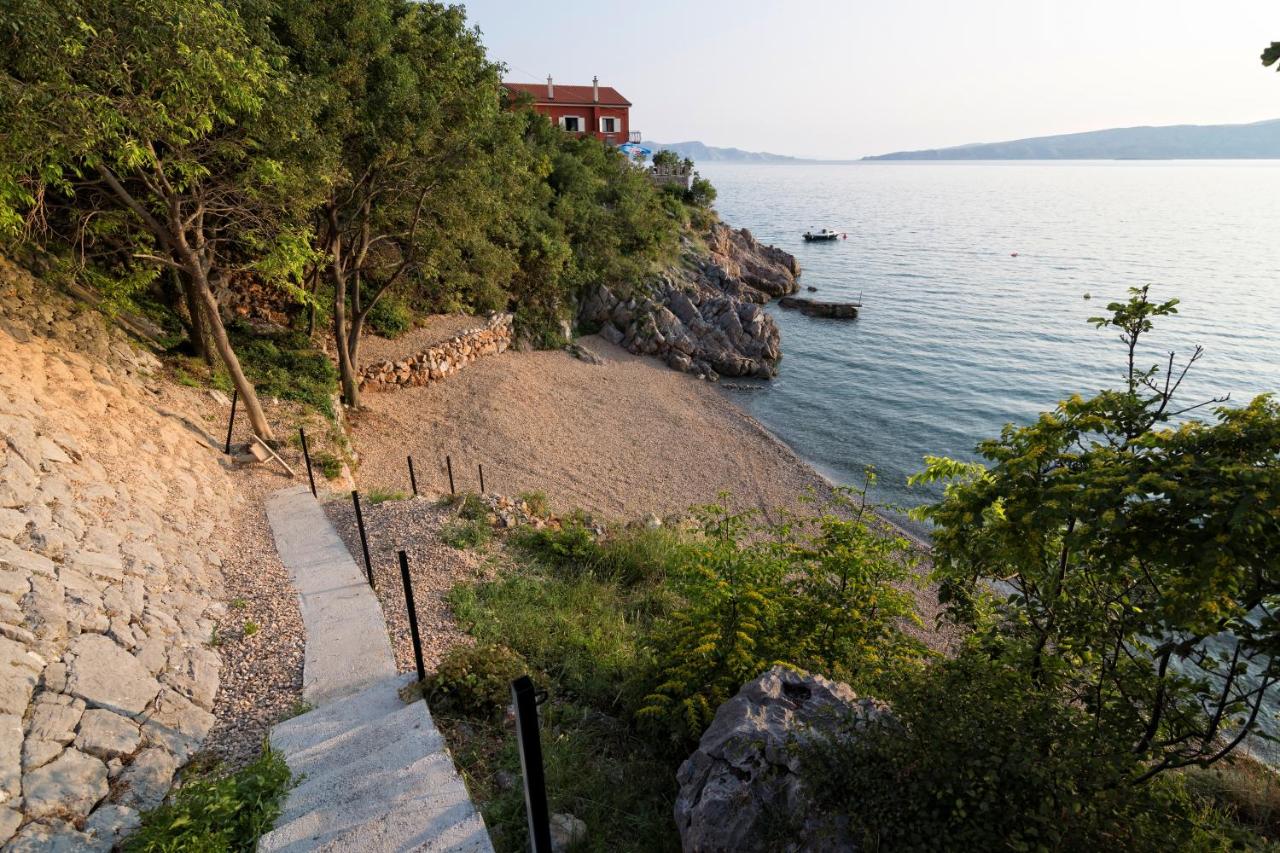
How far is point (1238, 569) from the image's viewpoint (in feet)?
11.1

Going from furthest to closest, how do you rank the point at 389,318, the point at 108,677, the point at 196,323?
the point at 389,318
the point at 196,323
the point at 108,677

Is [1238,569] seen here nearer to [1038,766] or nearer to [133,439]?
[1038,766]

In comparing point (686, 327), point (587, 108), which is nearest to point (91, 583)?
point (686, 327)

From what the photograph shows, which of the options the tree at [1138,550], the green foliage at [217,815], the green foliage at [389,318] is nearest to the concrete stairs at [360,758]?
the green foliage at [217,815]

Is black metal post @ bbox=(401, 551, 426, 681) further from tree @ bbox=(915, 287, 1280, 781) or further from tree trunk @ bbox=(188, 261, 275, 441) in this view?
tree trunk @ bbox=(188, 261, 275, 441)

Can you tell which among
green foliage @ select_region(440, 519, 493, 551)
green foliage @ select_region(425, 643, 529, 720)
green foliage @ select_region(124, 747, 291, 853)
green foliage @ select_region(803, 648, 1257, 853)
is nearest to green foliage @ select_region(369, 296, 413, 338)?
green foliage @ select_region(440, 519, 493, 551)

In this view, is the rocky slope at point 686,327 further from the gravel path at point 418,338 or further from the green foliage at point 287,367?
the green foliage at point 287,367

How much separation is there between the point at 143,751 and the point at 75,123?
9.27 meters

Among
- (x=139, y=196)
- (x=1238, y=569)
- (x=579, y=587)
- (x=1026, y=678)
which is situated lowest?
(x=579, y=587)

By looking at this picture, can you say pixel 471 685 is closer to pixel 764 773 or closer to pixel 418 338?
pixel 764 773

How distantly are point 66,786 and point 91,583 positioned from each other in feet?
10.3

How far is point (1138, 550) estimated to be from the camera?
362 centimetres

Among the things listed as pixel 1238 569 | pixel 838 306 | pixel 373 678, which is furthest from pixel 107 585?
pixel 838 306

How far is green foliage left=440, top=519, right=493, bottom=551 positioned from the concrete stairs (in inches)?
96.0
